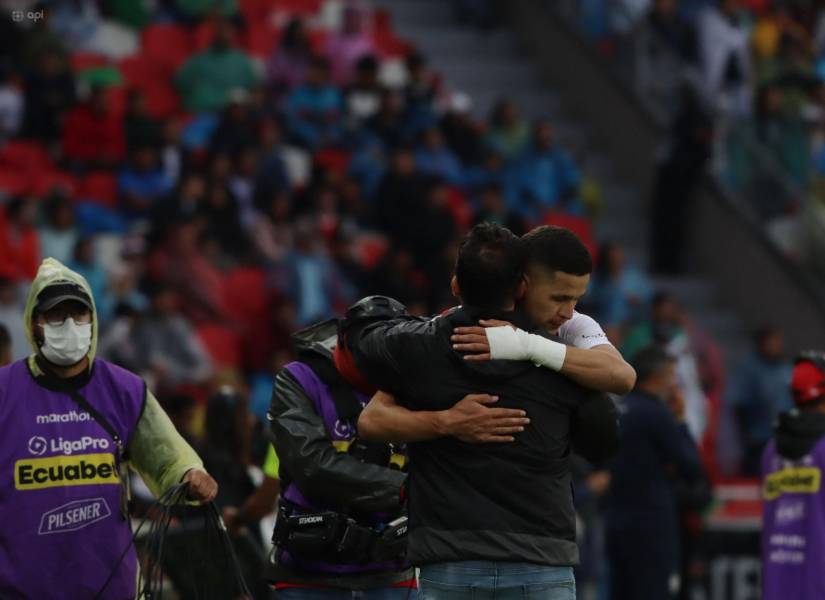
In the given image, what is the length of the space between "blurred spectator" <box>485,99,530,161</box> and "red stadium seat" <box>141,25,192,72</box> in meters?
3.58

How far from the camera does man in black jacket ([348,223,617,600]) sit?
233 inches

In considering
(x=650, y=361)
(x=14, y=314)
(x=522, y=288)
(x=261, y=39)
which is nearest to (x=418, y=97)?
(x=261, y=39)

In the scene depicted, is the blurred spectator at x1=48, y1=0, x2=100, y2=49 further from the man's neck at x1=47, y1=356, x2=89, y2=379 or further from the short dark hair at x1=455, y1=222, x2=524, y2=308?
the short dark hair at x1=455, y1=222, x2=524, y2=308

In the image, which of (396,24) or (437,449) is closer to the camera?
(437,449)

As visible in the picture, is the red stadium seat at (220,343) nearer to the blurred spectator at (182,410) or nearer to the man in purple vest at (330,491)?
the blurred spectator at (182,410)

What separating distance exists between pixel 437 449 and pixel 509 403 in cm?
30

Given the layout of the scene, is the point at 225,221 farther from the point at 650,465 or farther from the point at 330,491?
the point at 330,491

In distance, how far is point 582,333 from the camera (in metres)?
6.23

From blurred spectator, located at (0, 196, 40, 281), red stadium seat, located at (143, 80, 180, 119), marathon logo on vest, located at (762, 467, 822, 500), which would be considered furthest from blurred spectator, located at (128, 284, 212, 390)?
marathon logo on vest, located at (762, 467, 822, 500)

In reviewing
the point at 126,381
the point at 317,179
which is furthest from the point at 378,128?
the point at 126,381

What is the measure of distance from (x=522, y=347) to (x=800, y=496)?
348cm

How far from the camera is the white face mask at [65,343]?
680 cm

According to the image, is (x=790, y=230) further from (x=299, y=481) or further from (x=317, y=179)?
(x=299, y=481)

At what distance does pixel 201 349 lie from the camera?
49.2ft
